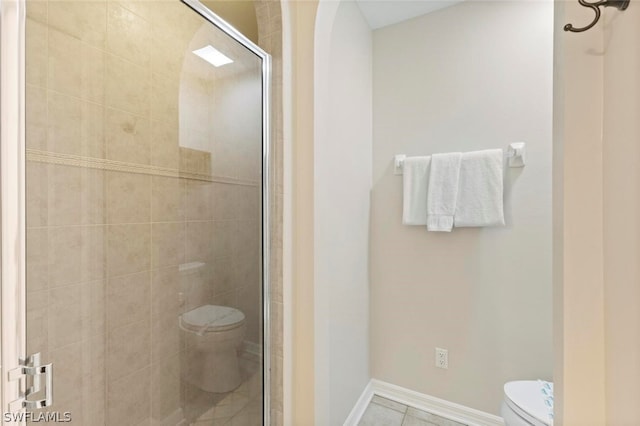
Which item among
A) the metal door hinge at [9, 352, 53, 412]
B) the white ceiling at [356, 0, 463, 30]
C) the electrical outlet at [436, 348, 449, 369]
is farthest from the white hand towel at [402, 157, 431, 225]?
the metal door hinge at [9, 352, 53, 412]

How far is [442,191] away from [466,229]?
27cm

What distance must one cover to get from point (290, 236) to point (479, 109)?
1400 millimetres

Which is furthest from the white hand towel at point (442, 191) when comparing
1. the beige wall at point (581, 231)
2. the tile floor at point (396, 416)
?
the tile floor at point (396, 416)

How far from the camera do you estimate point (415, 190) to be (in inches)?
73.3

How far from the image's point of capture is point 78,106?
0.85 meters

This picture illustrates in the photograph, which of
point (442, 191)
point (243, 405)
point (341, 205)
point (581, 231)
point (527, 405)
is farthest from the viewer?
point (442, 191)

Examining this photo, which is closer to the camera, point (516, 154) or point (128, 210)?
point (128, 210)

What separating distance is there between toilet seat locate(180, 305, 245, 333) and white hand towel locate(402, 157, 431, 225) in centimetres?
119

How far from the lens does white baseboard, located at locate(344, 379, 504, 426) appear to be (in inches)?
68.0

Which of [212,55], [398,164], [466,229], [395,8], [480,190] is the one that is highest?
[395,8]

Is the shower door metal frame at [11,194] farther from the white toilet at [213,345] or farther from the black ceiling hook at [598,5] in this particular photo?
the black ceiling hook at [598,5]

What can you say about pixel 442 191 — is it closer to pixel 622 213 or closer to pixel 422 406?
pixel 622 213

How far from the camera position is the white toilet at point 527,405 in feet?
4.00

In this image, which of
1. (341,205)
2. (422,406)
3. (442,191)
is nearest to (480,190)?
(442,191)
